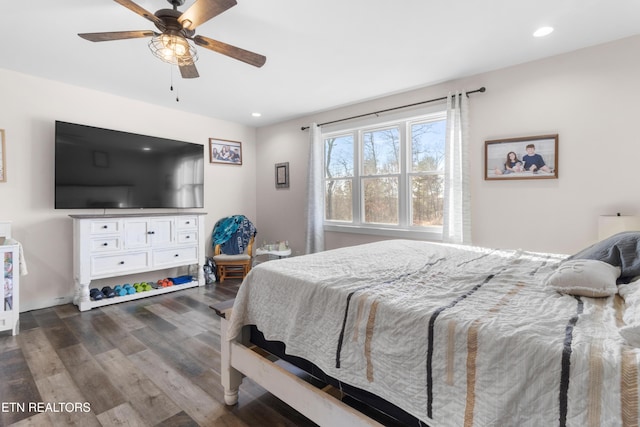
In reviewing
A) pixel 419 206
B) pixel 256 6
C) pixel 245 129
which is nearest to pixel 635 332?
pixel 256 6

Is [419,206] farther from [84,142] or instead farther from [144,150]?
[84,142]

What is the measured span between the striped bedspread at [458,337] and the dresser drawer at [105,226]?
2538mm

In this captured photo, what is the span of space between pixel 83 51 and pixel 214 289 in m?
2.82

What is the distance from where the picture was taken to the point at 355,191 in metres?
4.23

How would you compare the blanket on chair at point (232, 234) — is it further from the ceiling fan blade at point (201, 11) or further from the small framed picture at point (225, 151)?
the ceiling fan blade at point (201, 11)

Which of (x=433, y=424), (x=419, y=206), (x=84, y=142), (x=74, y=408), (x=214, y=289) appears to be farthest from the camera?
(x=214, y=289)

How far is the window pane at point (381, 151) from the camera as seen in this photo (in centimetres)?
388

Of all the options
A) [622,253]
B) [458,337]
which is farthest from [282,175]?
[458,337]

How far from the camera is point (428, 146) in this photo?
11.8 ft

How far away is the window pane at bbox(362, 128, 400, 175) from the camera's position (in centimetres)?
388

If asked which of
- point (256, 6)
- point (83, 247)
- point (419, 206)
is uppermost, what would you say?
point (256, 6)

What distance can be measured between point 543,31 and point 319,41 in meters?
1.72

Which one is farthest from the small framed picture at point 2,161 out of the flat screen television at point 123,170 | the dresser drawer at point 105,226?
the dresser drawer at point 105,226

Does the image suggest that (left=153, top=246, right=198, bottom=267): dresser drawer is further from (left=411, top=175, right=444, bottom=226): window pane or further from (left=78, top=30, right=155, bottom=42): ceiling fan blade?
(left=411, top=175, right=444, bottom=226): window pane
